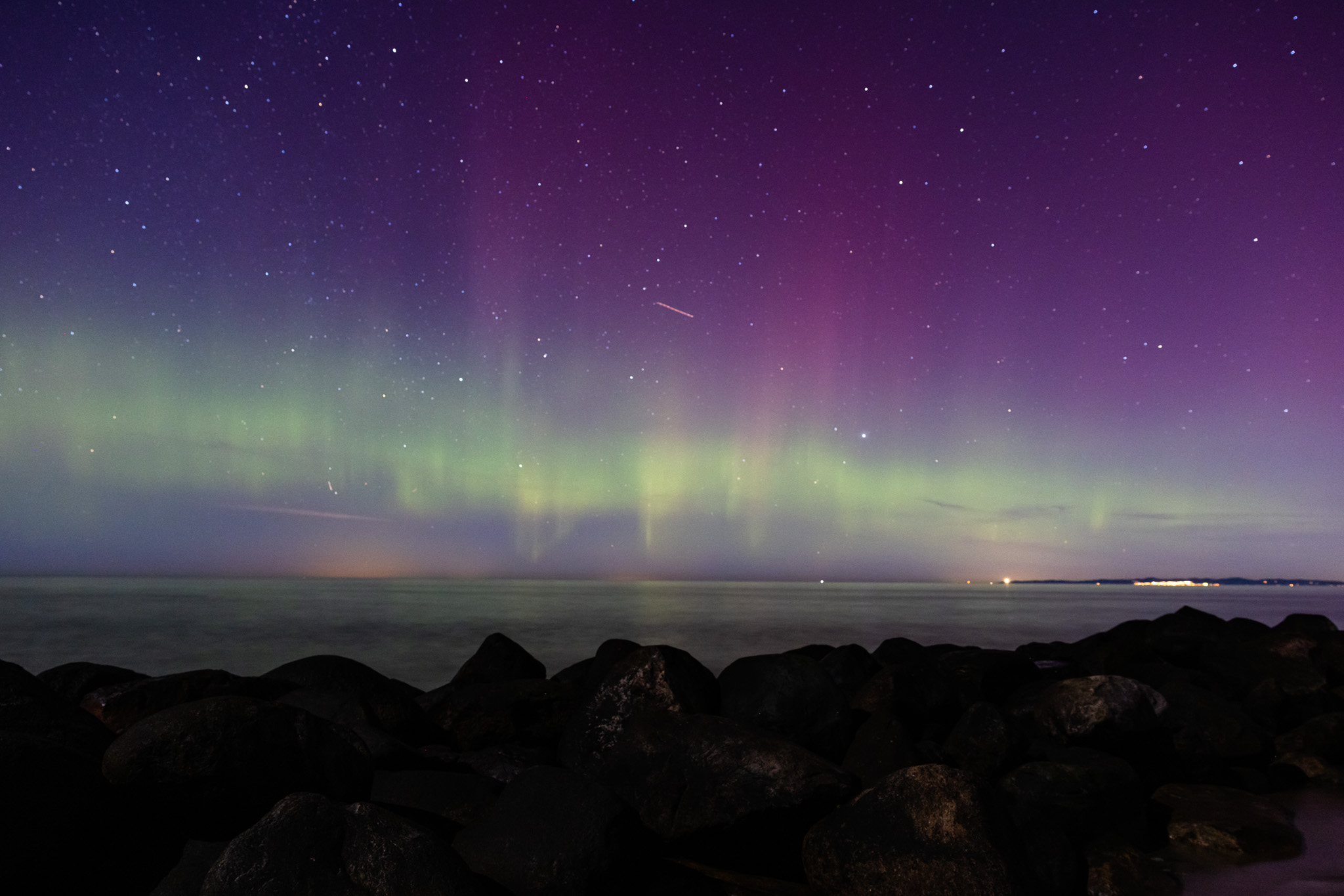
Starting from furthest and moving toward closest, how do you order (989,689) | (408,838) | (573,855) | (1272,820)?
1. (989,689)
2. (1272,820)
3. (573,855)
4. (408,838)

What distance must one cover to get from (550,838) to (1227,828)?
14.1 ft

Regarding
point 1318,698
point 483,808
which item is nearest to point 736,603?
point 1318,698

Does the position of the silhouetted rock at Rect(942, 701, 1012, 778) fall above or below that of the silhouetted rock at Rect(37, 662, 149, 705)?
below

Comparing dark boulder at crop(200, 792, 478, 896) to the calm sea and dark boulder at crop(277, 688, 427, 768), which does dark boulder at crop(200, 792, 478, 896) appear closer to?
dark boulder at crop(277, 688, 427, 768)

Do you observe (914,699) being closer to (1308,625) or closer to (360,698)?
(360,698)

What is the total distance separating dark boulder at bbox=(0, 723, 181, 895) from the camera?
3238 mm

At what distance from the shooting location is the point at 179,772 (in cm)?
367

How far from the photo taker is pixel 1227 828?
488 centimetres

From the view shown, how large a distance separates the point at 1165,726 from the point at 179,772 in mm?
6556

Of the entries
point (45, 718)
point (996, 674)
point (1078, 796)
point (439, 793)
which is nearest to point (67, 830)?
point (45, 718)

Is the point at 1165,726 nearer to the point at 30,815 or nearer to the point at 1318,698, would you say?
the point at 1318,698

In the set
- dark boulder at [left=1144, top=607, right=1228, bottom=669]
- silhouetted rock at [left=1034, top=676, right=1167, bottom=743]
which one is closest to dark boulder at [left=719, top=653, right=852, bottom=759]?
silhouetted rock at [left=1034, top=676, right=1167, bottom=743]

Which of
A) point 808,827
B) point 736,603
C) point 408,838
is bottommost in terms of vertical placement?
point 736,603

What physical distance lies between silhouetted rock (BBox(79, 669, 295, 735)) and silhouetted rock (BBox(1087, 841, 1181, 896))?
5.41 m
